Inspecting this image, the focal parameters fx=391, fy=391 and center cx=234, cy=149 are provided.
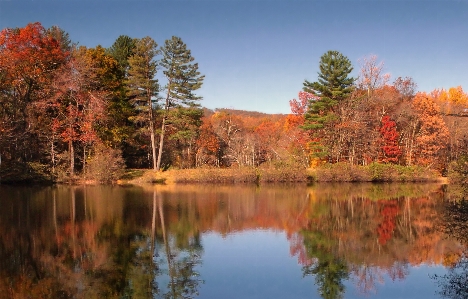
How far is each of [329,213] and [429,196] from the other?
10504mm

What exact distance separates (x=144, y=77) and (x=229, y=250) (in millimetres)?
26556

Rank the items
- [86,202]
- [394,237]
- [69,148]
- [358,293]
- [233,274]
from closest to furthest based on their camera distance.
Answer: [358,293] → [233,274] → [394,237] → [86,202] → [69,148]

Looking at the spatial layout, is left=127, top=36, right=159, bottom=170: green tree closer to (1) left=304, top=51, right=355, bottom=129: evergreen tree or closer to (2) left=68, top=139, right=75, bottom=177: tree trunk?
(2) left=68, top=139, right=75, bottom=177: tree trunk

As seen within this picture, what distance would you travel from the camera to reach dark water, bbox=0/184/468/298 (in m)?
8.91

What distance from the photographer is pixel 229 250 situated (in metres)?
12.2

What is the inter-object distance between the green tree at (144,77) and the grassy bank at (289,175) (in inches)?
123

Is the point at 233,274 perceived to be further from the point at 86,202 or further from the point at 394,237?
the point at 86,202

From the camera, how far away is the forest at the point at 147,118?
1231 inches

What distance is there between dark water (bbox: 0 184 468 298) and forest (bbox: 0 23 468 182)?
1210cm

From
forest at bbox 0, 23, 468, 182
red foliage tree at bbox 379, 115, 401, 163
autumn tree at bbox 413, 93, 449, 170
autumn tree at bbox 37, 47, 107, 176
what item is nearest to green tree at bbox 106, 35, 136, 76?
Answer: forest at bbox 0, 23, 468, 182

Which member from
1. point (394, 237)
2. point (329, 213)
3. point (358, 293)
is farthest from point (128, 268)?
point (329, 213)

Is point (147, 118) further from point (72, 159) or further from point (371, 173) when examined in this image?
point (371, 173)

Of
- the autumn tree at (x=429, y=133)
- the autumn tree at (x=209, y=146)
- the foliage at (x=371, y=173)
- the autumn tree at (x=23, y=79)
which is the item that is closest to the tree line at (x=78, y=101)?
the autumn tree at (x=23, y=79)

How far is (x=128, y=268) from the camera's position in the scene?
1006 centimetres
